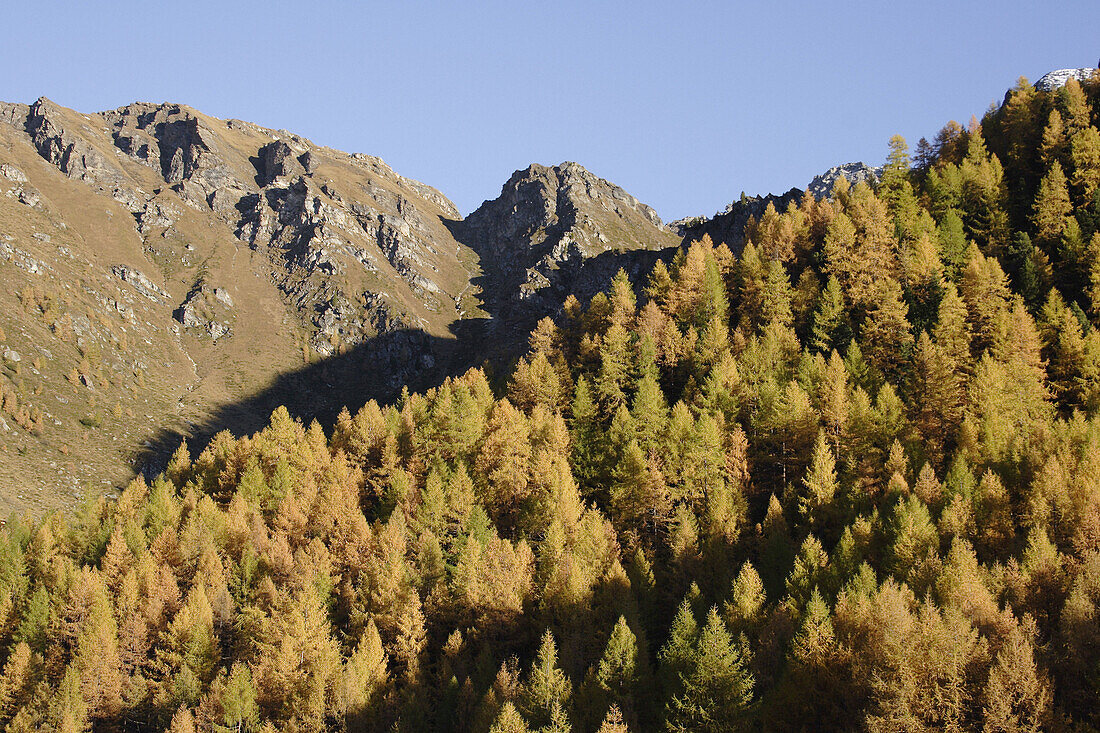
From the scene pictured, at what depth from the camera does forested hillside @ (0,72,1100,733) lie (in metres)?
40.6

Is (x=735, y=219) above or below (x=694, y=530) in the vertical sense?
above

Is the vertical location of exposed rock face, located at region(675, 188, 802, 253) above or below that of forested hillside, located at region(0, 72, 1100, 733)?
above

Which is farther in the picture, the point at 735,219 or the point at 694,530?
the point at 735,219

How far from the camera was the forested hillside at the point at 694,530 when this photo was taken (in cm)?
4059

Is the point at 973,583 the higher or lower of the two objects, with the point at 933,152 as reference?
lower

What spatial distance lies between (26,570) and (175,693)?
33.3m

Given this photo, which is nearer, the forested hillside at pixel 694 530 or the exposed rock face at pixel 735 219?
the forested hillside at pixel 694 530

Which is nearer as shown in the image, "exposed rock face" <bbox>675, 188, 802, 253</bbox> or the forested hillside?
the forested hillside

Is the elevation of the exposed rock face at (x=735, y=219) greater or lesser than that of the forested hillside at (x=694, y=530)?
greater

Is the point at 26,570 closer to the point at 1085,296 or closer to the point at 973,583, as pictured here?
the point at 973,583

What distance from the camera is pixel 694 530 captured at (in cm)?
5972

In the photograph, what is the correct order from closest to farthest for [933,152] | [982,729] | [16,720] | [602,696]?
[982,729] → [602,696] → [16,720] → [933,152]

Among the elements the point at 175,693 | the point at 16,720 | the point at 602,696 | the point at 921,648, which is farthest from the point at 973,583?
the point at 16,720

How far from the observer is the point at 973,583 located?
135 ft
